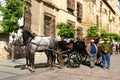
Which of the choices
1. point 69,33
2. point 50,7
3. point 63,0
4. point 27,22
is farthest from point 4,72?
point 63,0

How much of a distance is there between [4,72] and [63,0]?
15.3m

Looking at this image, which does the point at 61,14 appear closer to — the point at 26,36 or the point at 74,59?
the point at 74,59

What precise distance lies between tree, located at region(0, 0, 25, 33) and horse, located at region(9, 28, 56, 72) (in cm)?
329

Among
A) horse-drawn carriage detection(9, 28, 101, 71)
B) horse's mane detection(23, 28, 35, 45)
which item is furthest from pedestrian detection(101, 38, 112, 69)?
horse's mane detection(23, 28, 35, 45)

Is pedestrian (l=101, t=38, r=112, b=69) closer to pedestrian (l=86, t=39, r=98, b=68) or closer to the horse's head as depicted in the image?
pedestrian (l=86, t=39, r=98, b=68)

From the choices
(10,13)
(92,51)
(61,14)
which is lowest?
(92,51)

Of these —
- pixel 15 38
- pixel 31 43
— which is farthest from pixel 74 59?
pixel 15 38

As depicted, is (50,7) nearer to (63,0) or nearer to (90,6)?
(63,0)

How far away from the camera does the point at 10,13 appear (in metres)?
14.5

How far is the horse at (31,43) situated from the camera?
10.8 meters

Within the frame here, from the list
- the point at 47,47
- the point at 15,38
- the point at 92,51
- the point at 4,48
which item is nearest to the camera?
the point at 15,38

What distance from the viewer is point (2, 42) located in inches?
Answer: 624

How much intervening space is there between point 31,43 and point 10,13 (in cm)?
399

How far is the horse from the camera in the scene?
425 inches
